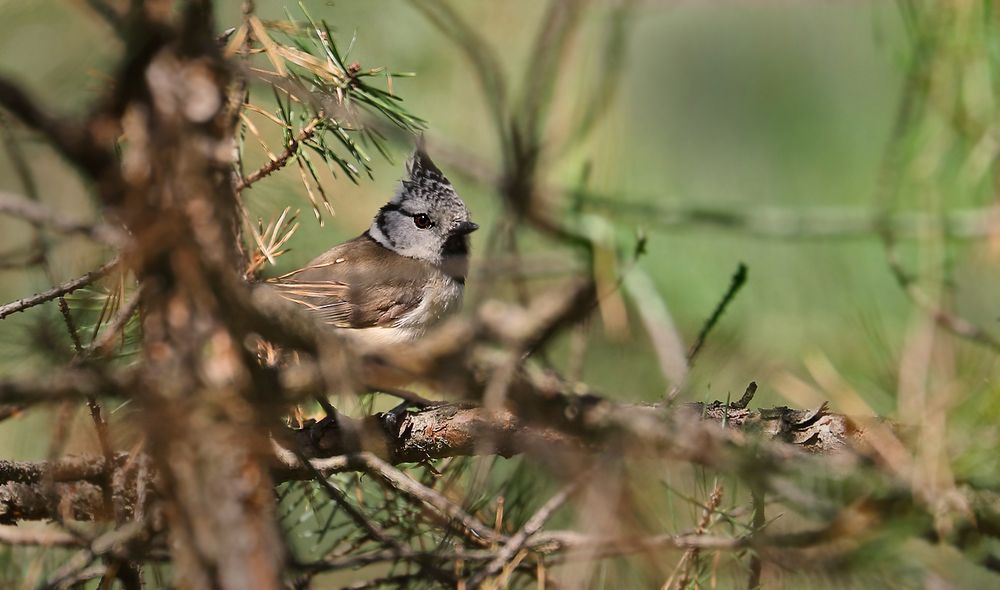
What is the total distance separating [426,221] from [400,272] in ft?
1.48

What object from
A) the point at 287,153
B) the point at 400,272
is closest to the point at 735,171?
the point at 400,272

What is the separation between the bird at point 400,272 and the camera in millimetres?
3275

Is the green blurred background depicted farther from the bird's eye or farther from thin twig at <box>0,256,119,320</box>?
the bird's eye

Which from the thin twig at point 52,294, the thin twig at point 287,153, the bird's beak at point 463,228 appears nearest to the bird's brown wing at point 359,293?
the bird's beak at point 463,228

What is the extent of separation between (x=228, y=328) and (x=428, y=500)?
30.2 inches

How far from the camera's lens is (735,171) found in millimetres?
5992

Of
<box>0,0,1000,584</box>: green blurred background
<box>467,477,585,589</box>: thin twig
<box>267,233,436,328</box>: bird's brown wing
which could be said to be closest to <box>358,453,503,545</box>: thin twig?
<box>467,477,585,589</box>: thin twig

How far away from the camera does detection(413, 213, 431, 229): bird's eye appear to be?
3.86 m

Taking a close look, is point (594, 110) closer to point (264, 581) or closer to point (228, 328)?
point (228, 328)

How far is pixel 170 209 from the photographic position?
1015 mm

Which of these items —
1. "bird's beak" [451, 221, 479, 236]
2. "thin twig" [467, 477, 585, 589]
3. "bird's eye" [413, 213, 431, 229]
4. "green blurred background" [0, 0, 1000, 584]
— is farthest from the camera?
"bird's eye" [413, 213, 431, 229]

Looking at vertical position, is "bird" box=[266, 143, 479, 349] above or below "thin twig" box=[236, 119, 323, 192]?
below

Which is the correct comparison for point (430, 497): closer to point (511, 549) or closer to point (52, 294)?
point (511, 549)

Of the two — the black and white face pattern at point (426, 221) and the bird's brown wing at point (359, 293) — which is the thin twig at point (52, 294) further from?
the black and white face pattern at point (426, 221)
